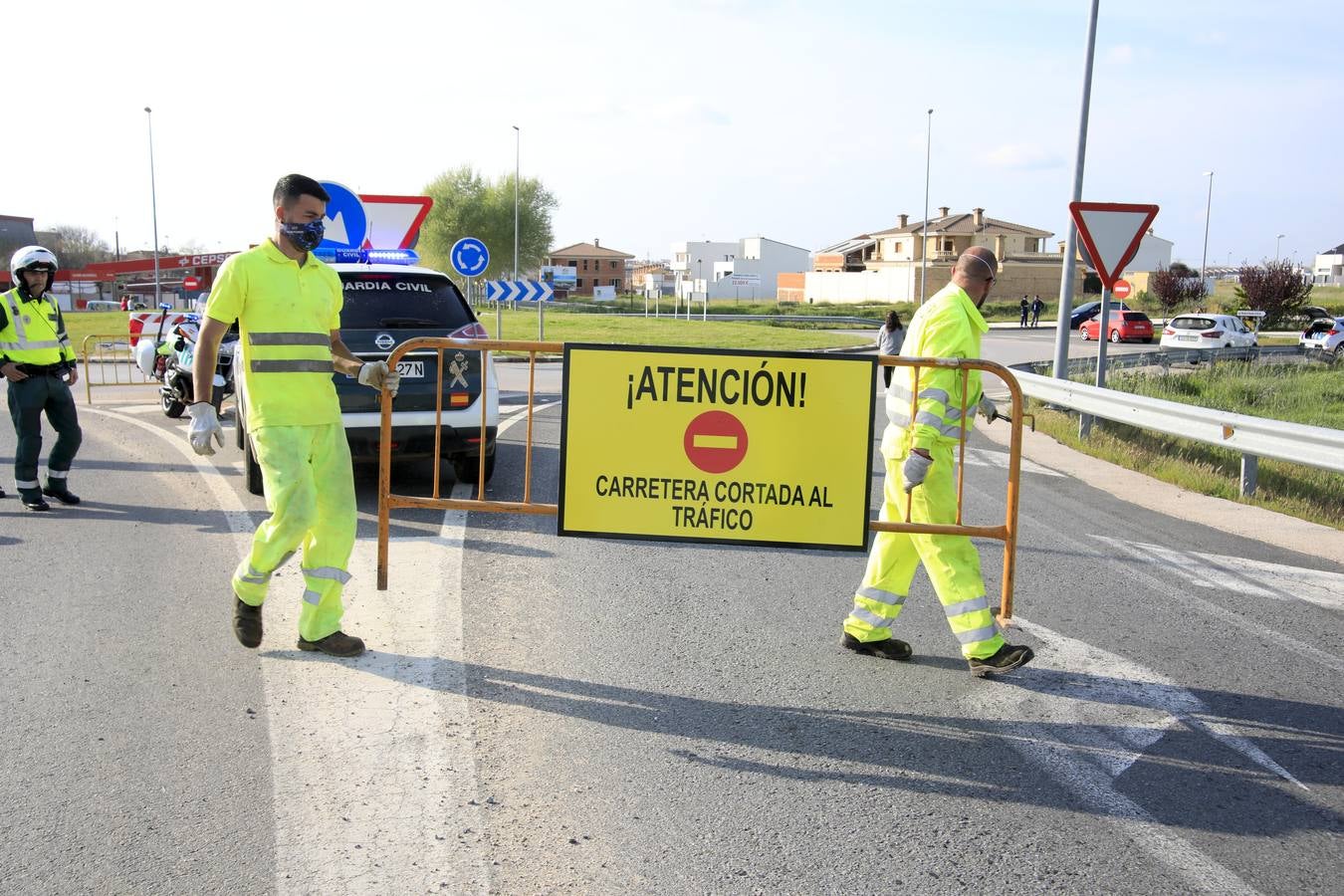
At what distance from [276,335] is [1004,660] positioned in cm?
356

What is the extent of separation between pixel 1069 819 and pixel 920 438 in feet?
5.91

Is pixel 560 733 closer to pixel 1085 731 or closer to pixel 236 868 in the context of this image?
pixel 236 868

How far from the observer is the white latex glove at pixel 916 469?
483cm

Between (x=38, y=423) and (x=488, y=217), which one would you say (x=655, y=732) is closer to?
(x=38, y=423)

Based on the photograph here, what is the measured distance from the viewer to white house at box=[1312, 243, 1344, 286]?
119 meters

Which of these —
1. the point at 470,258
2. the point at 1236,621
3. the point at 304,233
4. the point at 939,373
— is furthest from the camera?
the point at 470,258

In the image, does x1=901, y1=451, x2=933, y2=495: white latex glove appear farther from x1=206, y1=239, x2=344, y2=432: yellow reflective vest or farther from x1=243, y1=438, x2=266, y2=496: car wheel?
x1=243, y1=438, x2=266, y2=496: car wheel

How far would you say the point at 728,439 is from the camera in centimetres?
514

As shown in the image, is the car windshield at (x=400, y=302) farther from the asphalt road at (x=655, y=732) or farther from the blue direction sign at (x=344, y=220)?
the blue direction sign at (x=344, y=220)

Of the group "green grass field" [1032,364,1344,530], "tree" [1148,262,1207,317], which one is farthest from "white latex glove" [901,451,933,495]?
"tree" [1148,262,1207,317]

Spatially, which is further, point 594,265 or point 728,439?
point 594,265

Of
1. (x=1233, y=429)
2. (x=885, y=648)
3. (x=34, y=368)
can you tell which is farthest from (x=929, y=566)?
(x=34, y=368)

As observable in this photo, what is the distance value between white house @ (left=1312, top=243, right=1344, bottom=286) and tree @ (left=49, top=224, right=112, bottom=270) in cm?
12542

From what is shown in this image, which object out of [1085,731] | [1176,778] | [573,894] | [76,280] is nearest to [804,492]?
[1085,731]
